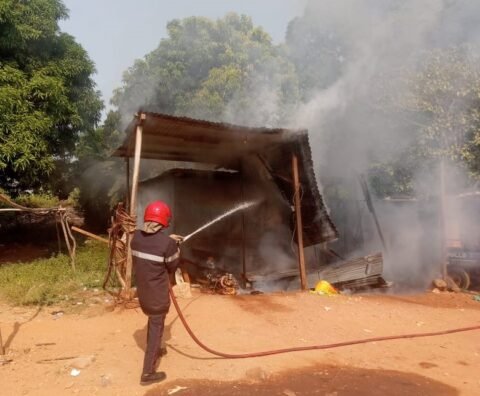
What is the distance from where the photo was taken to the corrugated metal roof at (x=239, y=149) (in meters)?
7.28

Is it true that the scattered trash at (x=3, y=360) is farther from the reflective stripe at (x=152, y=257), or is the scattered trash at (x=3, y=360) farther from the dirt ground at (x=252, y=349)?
the reflective stripe at (x=152, y=257)

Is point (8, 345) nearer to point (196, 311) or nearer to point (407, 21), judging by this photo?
point (196, 311)

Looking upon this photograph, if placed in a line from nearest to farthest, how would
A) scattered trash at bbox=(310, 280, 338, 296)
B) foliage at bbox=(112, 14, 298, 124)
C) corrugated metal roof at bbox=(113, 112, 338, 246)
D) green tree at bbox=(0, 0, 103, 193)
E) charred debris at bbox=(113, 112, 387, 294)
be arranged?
corrugated metal roof at bbox=(113, 112, 338, 246), scattered trash at bbox=(310, 280, 338, 296), charred debris at bbox=(113, 112, 387, 294), green tree at bbox=(0, 0, 103, 193), foliage at bbox=(112, 14, 298, 124)

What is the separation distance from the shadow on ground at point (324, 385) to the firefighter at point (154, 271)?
1.19 feet

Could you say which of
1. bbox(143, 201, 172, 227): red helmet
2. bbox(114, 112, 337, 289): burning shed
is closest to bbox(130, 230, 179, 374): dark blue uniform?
bbox(143, 201, 172, 227): red helmet

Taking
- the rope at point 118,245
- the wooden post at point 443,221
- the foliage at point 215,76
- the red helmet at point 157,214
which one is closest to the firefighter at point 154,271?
the red helmet at point 157,214

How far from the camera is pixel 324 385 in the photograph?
4168 mm

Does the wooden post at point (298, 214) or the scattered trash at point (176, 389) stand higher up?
the wooden post at point (298, 214)

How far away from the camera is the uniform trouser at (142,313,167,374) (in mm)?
4148

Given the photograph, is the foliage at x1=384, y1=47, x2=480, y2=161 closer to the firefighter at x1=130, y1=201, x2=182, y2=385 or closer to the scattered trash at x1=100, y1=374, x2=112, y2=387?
the firefighter at x1=130, y1=201, x2=182, y2=385

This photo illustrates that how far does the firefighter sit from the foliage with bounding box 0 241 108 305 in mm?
4007

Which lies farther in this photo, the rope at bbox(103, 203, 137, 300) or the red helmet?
the rope at bbox(103, 203, 137, 300)

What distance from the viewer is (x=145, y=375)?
4.12 meters

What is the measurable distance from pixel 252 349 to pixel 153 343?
149 centimetres
